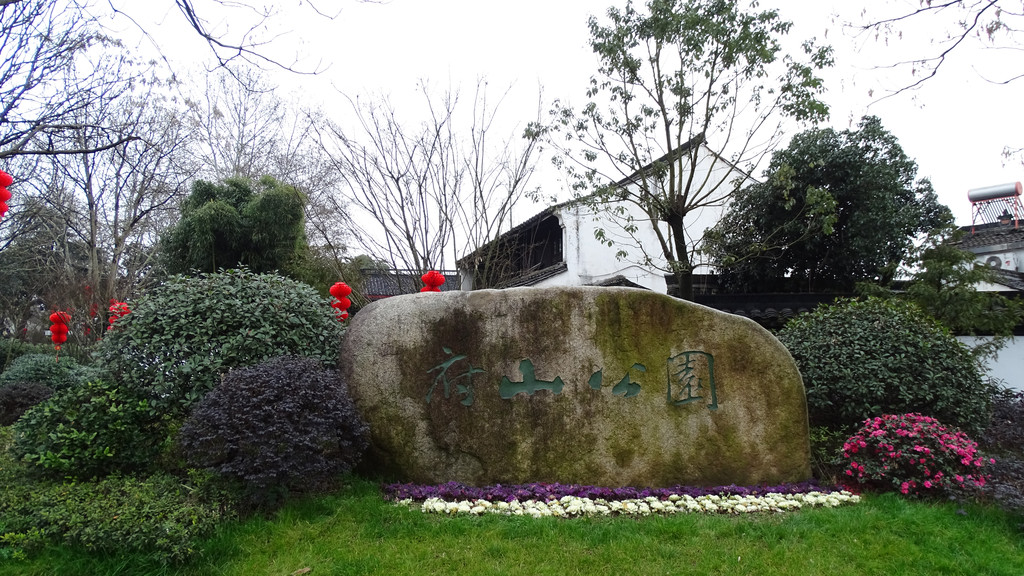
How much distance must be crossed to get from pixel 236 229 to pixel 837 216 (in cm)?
893

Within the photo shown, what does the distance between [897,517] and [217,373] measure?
15.7 feet

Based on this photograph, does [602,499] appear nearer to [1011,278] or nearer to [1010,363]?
[1010,363]

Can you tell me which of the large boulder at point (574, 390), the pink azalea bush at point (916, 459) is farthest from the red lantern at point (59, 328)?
the pink azalea bush at point (916, 459)

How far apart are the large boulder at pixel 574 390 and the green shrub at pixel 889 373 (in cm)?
82

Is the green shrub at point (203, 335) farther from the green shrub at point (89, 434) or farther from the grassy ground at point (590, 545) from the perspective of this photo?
the grassy ground at point (590, 545)

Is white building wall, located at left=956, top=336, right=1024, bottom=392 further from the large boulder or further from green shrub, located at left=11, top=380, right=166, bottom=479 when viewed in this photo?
green shrub, located at left=11, top=380, right=166, bottom=479

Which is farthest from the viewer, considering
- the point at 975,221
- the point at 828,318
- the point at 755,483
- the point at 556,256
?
the point at 975,221

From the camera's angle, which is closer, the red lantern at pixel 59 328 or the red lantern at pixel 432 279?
the red lantern at pixel 432 279

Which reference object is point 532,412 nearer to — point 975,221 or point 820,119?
point 820,119

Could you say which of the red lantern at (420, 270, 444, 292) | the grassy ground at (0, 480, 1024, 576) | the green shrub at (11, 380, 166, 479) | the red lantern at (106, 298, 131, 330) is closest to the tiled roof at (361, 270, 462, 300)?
the red lantern at (420, 270, 444, 292)

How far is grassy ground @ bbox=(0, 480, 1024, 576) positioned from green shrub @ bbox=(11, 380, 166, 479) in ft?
2.92

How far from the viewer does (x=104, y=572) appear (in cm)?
331

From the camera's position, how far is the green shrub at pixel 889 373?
5352mm

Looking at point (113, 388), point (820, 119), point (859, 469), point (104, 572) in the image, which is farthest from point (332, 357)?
point (820, 119)
